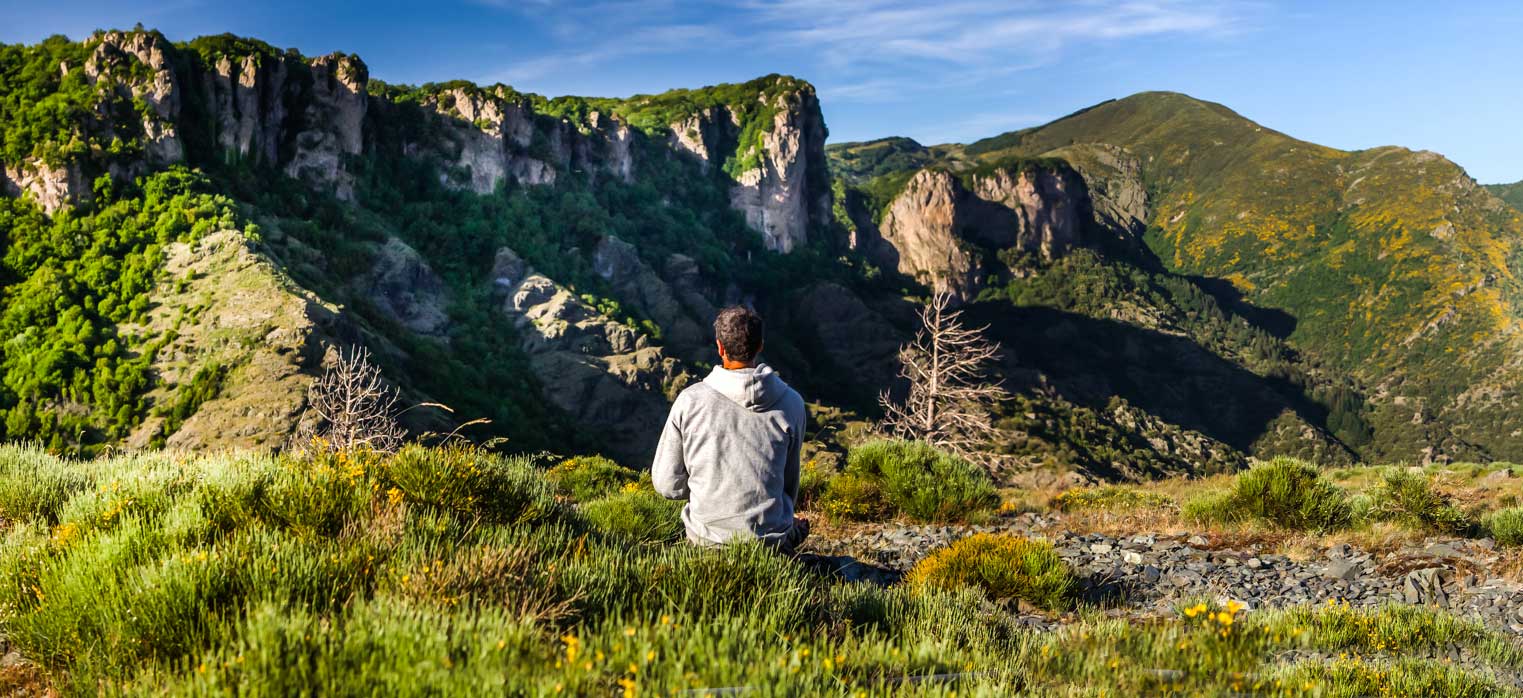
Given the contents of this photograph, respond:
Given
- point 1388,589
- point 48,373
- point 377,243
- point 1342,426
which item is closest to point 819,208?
point 377,243

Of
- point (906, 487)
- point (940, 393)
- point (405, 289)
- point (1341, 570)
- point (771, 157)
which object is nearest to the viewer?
point (1341, 570)

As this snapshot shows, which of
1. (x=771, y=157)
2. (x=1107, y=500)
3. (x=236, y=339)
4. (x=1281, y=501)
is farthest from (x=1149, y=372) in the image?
(x=1281, y=501)

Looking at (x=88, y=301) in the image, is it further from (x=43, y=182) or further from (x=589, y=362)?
(x=589, y=362)

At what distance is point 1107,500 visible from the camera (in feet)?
42.9

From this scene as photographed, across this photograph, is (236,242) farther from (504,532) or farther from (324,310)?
(504,532)

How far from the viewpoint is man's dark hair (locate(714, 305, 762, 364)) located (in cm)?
484

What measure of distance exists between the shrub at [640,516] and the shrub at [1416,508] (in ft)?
27.9

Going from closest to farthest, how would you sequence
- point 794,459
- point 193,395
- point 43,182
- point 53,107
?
1. point 794,459
2. point 193,395
3. point 43,182
4. point 53,107

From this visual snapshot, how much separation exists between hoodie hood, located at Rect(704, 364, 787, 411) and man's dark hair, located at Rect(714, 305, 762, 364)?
105mm

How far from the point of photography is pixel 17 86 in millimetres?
70750

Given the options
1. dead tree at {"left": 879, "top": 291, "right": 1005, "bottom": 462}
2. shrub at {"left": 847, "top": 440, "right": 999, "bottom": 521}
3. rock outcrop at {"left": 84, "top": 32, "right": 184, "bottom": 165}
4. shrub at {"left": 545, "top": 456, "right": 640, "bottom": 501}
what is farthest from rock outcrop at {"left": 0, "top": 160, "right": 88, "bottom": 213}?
shrub at {"left": 847, "top": 440, "right": 999, "bottom": 521}

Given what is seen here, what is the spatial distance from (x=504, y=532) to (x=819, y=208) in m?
178

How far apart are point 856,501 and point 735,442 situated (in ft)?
21.6

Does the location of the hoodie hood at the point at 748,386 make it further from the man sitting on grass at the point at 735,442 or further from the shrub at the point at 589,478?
the shrub at the point at 589,478
